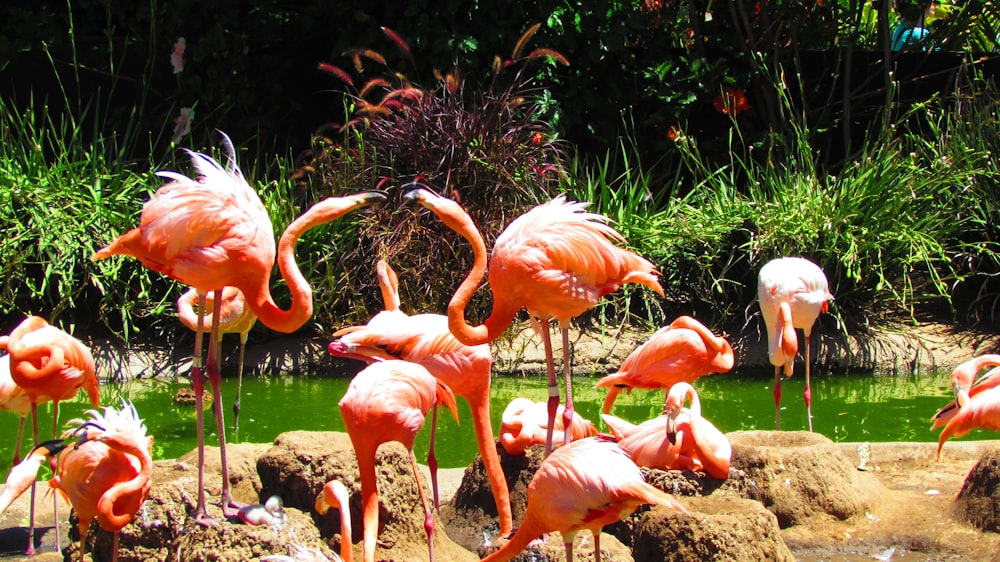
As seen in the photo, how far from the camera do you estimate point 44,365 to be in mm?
4355

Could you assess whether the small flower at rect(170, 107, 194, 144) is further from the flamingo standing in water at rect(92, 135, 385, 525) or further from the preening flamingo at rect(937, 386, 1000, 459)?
the preening flamingo at rect(937, 386, 1000, 459)

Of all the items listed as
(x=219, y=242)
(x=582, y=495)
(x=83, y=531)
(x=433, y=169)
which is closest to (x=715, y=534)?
(x=582, y=495)

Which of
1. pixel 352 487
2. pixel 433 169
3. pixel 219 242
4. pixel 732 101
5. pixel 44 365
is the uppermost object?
pixel 732 101

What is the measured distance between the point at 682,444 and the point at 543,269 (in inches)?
33.4

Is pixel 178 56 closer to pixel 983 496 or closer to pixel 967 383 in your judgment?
pixel 967 383

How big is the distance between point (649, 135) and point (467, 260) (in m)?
2.72

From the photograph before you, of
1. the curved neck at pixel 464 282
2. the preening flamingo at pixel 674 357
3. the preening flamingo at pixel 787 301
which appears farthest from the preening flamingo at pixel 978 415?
the curved neck at pixel 464 282

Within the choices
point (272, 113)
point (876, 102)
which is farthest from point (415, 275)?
point (876, 102)

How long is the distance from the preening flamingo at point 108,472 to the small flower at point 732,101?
635cm

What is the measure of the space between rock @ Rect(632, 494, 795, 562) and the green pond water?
174 centimetres

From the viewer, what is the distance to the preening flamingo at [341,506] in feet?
11.1

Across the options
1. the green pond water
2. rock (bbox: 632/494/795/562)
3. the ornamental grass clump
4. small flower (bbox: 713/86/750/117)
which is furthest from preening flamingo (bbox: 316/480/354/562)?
small flower (bbox: 713/86/750/117)

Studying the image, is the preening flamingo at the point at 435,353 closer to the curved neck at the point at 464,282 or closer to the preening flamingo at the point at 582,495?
the curved neck at the point at 464,282

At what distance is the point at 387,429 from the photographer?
3814 mm
